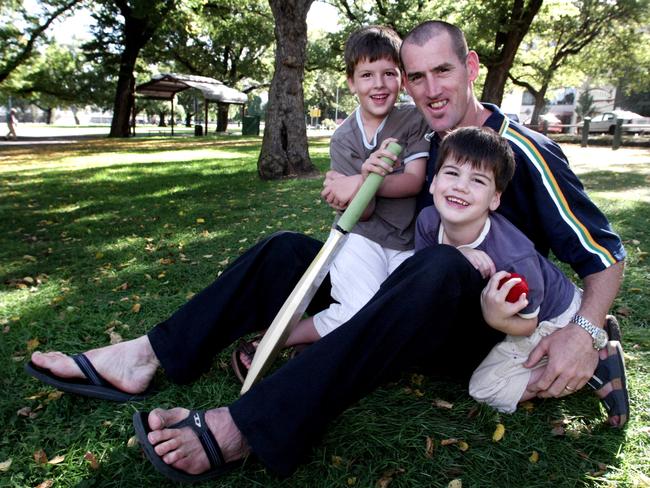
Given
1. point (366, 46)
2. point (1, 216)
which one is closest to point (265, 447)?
point (366, 46)

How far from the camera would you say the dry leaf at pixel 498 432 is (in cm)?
186

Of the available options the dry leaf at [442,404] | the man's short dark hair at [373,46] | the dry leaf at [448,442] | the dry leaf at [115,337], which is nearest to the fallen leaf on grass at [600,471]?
the dry leaf at [448,442]

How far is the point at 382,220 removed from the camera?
236 centimetres

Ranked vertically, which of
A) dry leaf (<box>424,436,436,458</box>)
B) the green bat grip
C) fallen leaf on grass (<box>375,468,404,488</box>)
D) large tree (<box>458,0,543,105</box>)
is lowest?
fallen leaf on grass (<box>375,468,404,488</box>)

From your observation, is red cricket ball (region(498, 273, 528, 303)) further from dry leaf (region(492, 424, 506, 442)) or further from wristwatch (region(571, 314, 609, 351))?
dry leaf (region(492, 424, 506, 442))

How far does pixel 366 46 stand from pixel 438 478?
1.82m

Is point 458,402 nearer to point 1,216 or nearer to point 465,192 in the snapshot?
point 465,192

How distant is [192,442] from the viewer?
158 centimetres

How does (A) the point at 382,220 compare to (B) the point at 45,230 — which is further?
(B) the point at 45,230

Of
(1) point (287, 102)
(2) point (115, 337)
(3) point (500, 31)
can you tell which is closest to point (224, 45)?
(3) point (500, 31)

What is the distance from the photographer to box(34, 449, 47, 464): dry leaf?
1800 mm

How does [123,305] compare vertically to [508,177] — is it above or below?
below

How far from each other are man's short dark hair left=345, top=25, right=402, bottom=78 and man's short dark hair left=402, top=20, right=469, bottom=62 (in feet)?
0.51

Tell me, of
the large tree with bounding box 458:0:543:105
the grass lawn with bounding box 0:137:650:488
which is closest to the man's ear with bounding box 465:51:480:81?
the grass lawn with bounding box 0:137:650:488
